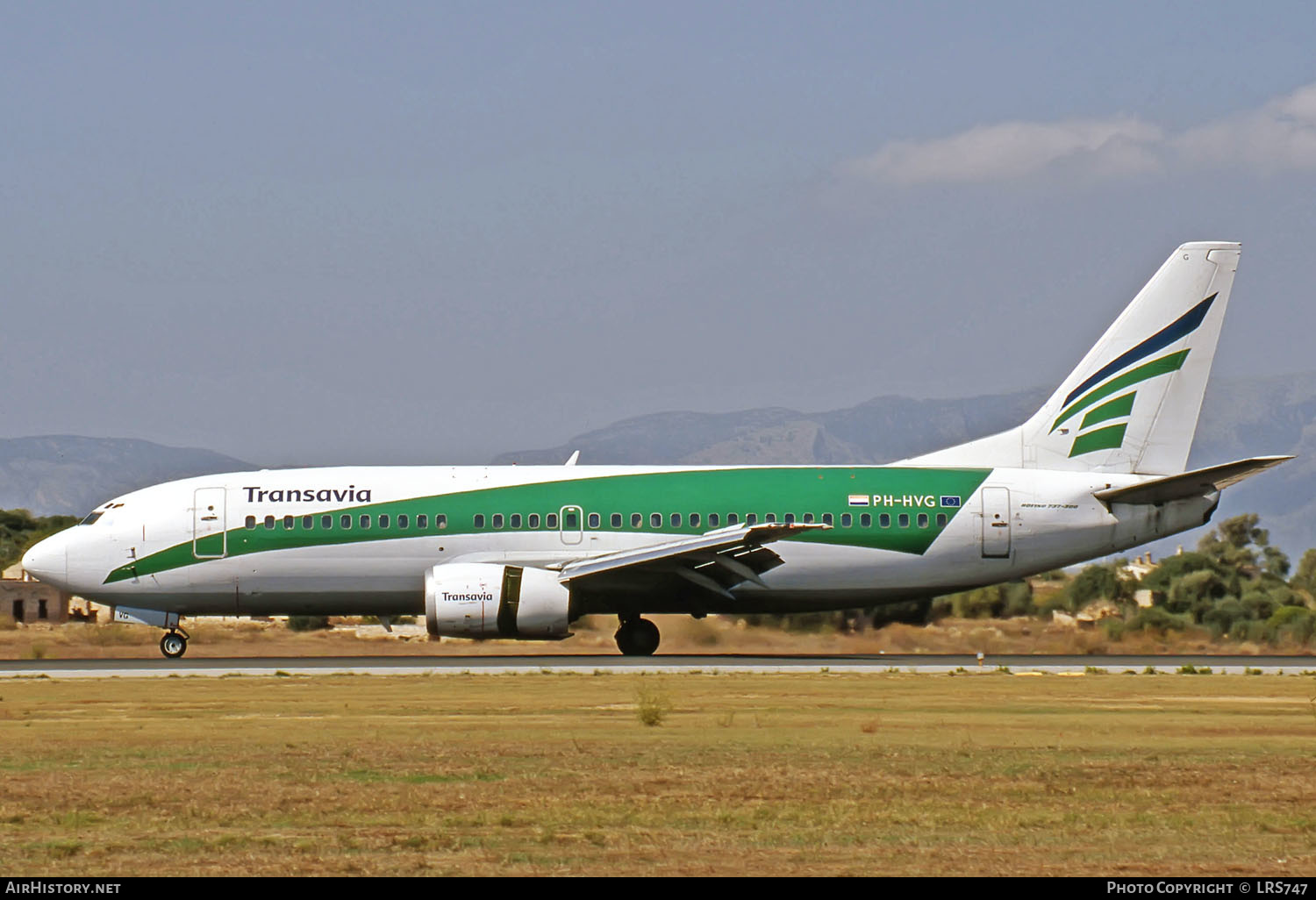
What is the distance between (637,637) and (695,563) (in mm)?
2521

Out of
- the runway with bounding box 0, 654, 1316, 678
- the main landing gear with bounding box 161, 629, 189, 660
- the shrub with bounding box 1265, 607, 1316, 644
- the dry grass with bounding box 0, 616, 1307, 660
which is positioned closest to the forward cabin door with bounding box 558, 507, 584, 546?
the runway with bounding box 0, 654, 1316, 678

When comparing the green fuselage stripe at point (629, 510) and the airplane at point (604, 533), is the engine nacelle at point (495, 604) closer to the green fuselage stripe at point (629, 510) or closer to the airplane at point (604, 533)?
the airplane at point (604, 533)

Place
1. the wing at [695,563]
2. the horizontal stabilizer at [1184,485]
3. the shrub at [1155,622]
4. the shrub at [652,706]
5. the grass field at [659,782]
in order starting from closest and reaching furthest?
the grass field at [659,782] < the shrub at [652,706] < the horizontal stabilizer at [1184,485] < the wing at [695,563] < the shrub at [1155,622]

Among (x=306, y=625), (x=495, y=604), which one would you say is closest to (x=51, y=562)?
(x=495, y=604)

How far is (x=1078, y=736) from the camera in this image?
761 inches

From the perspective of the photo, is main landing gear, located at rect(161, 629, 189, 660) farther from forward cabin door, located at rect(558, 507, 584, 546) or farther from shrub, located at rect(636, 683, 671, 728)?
shrub, located at rect(636, 683, 671, 728)

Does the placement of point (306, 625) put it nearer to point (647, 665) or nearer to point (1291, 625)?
point (647, 665)

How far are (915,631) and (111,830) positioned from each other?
2847 cm

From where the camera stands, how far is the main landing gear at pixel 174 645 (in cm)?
3491

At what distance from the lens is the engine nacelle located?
1296 inches

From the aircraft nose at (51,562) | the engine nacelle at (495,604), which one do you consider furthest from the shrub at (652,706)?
the aircraft nose at (51,562)

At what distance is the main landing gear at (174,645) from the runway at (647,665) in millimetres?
867

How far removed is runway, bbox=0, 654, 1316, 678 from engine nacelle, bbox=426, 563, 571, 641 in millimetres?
618
